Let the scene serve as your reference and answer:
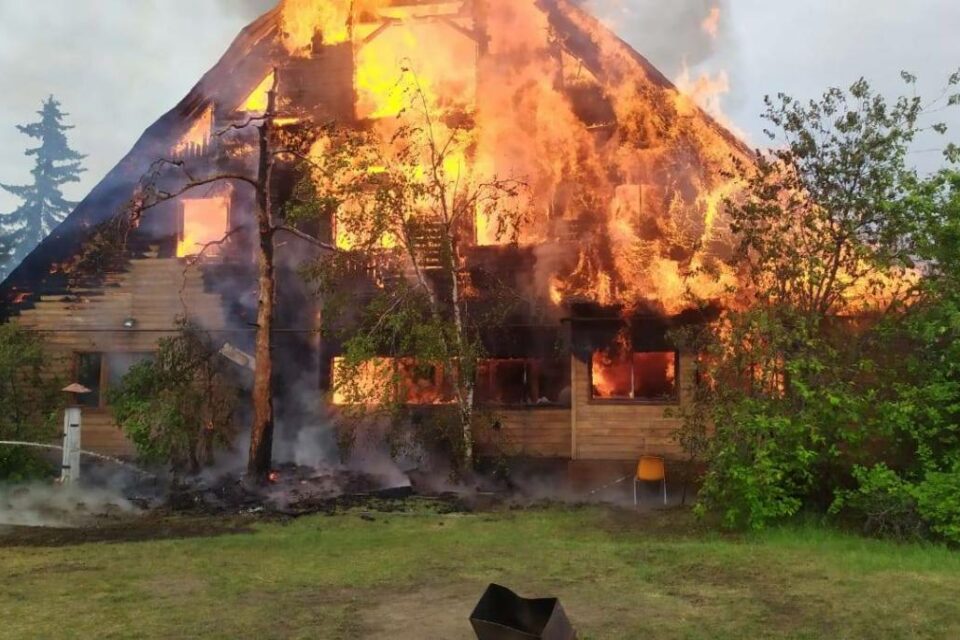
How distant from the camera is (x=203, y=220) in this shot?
1816 centimetres

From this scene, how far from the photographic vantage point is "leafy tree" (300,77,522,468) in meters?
13.5

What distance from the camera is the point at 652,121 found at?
1619 centimetres

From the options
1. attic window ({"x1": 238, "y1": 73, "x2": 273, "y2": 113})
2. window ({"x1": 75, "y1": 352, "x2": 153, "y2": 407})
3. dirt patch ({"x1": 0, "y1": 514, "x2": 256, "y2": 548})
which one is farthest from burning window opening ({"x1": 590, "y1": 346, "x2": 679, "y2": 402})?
window ({"x1": 75, "y1": 352, "x2": 153, "y2": 407})

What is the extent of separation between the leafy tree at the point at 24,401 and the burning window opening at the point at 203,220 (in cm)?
375

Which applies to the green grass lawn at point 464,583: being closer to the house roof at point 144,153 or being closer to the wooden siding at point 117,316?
the wooden siding at point 117,316

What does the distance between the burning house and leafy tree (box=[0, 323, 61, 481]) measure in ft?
3.07

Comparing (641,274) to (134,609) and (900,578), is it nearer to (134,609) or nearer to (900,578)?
(900,578)

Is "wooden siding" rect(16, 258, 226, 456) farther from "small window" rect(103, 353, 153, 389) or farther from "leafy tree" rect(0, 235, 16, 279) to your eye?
"leafy tree" rect(0, 235, 16, 279)

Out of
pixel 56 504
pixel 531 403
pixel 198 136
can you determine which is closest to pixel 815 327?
pixel 531 403

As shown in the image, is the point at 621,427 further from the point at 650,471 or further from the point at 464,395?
the point at 464,395

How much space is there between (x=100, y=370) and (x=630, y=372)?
11.5m

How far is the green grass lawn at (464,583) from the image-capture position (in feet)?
19.8

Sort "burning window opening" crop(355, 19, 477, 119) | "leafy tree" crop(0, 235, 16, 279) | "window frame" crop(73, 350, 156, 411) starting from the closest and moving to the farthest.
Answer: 1. "burning window opening" crop(355, 19, 477, 119)
2. "window frame" crop(73, 350, 156, 411)
3. "leafy tree" crop(0, 235, 16, 279)

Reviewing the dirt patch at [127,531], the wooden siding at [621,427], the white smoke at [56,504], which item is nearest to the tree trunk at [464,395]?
the wooden siding at [621,427]
